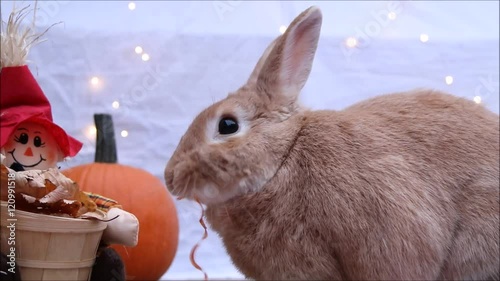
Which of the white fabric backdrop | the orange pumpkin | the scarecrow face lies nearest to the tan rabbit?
the scarecrow face

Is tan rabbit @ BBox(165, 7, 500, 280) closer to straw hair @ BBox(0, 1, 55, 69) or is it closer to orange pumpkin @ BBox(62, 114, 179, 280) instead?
straw hair @ BBox(0, 1, 55, 69)

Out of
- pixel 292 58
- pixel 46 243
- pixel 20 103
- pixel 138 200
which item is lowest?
pixel 138 200

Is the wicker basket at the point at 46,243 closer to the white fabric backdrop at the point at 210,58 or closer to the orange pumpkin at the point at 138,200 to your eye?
the orange pumpkin at the point at 138,200

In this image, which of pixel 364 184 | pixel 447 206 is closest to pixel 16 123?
pixel 364 184

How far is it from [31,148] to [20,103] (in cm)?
7

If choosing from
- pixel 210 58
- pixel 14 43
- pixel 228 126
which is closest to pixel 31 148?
pixel 14 43

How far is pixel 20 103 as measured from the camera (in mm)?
816

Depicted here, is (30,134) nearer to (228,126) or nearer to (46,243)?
(46,243)

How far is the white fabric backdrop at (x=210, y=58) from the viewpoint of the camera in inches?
54.7

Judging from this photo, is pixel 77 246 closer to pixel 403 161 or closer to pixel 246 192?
pixel 246 192

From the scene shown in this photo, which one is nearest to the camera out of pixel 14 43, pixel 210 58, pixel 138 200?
pixel 14 43

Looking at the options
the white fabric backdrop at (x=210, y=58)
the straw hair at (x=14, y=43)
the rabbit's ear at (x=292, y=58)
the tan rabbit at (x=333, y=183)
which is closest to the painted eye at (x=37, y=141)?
the straw hair at (x=14, y=43)

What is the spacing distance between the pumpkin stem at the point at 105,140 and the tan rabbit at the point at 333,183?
0.55 metres

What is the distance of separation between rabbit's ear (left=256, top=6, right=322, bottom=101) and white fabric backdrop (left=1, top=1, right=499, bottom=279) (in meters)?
0.62
